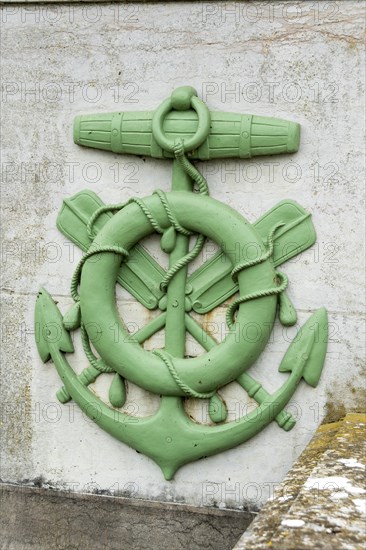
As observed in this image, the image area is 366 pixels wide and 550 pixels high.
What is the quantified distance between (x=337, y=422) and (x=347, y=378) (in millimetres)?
182

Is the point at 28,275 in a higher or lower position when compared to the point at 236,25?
lower

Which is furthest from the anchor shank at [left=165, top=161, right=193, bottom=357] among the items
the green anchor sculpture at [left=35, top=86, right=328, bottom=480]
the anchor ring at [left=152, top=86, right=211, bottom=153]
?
the anchor ring at [left=152, top=86, right=211, bottom=153]

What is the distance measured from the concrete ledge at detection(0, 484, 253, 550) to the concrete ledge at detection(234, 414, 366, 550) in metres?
0.67

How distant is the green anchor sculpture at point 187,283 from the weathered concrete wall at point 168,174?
7cm

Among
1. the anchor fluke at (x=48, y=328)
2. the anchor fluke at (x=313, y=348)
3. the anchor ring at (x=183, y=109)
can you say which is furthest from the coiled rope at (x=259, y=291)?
the anchor fluke at (x=48, y=328)

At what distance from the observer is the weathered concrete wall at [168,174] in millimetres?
2768

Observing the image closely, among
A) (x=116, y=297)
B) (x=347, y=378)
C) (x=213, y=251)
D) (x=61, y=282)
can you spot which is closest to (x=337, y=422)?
(x=347, y=378)

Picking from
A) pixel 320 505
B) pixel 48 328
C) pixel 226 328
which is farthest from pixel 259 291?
pixel 320 505

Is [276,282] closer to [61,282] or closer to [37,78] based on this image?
[61,282]

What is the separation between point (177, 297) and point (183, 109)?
0.73 metres

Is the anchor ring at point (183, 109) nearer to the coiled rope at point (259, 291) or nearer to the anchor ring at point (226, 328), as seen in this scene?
the anchor ring at point (226, 328)

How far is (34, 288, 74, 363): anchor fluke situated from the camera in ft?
9.89

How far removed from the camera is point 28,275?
10.3 feet

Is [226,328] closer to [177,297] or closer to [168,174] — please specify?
[177,297]
